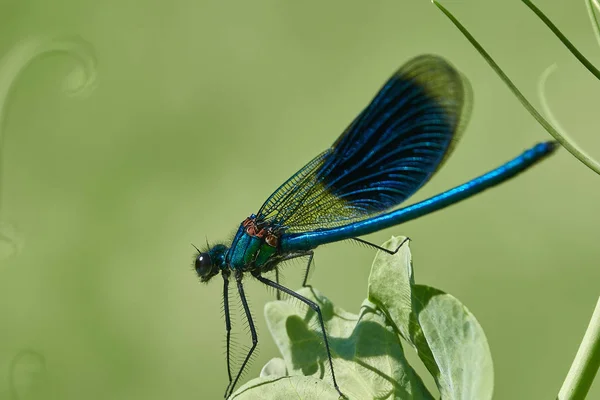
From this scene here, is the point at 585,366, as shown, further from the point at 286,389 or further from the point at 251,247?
the point at 251,247

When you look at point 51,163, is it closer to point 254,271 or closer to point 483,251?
point 483,251

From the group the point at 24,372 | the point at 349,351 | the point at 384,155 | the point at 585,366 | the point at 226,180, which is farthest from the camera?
the point at 226,180

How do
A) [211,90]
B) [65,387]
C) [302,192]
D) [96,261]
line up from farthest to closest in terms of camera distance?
[211,90], [96,261], [65,387], [302,192]

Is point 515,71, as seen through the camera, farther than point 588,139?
Yes

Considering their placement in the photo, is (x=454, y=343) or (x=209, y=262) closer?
(x=454, y=343)

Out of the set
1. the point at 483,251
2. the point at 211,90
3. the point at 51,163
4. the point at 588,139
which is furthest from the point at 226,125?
the point at 588,139

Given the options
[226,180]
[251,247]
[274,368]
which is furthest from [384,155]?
[226,180]

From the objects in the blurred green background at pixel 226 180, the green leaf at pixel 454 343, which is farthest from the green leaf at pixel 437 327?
the blurred green background at pixel 226 180
